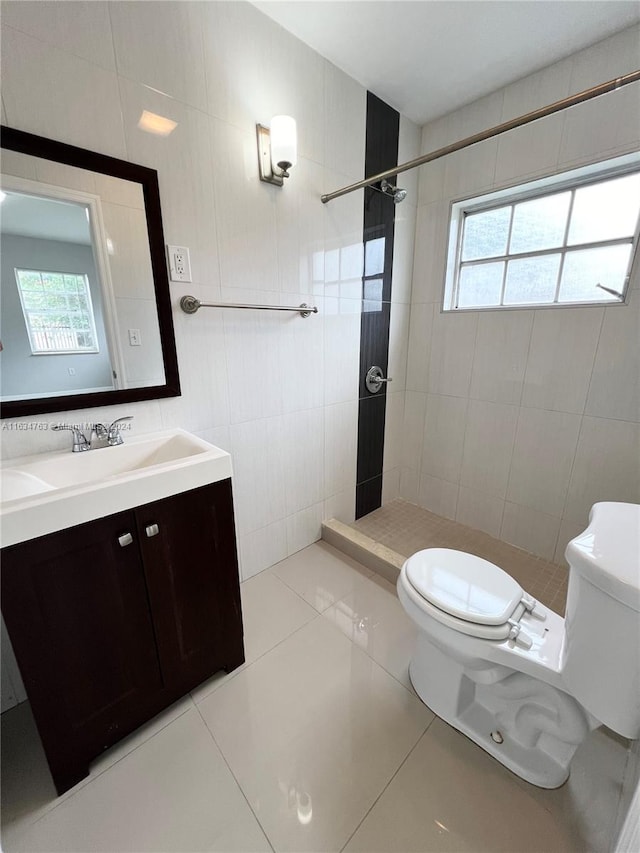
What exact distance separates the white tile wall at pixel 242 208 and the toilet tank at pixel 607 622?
1290mm

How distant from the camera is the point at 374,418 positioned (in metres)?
2.22

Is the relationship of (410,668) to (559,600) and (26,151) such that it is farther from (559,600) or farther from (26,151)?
(26,151)

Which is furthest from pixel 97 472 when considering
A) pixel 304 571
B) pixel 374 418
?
pixel 374 418

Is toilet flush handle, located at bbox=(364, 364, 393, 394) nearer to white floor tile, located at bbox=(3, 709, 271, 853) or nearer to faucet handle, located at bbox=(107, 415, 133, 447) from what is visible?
faucet handle, located at bbox=(107, 415, 133, 447)

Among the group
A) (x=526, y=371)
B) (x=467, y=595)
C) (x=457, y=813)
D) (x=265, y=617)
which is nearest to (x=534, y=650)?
(x=467, y=595)

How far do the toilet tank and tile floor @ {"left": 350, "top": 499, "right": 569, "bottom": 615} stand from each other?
3.13 feet

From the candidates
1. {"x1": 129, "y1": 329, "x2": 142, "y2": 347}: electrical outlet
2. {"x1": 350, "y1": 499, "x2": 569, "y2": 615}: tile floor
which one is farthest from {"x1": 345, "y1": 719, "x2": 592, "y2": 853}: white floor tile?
{"x1": 129, "y1": 329, "x2": 142, "y2": 347}: electrical outlet

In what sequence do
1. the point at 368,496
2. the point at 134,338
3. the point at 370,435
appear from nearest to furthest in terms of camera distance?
the point at 134,338, the point at 370,435, the point at 368,496

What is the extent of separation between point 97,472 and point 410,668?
133cm

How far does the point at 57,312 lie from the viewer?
42.0 inches

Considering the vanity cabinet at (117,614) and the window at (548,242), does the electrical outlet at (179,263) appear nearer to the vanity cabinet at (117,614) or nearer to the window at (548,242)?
the vanity cabinet at (117,614)

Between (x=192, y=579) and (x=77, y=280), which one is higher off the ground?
(x=77, y=280)

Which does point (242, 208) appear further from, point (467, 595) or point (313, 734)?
point (313, 734)

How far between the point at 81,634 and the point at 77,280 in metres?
1.05
